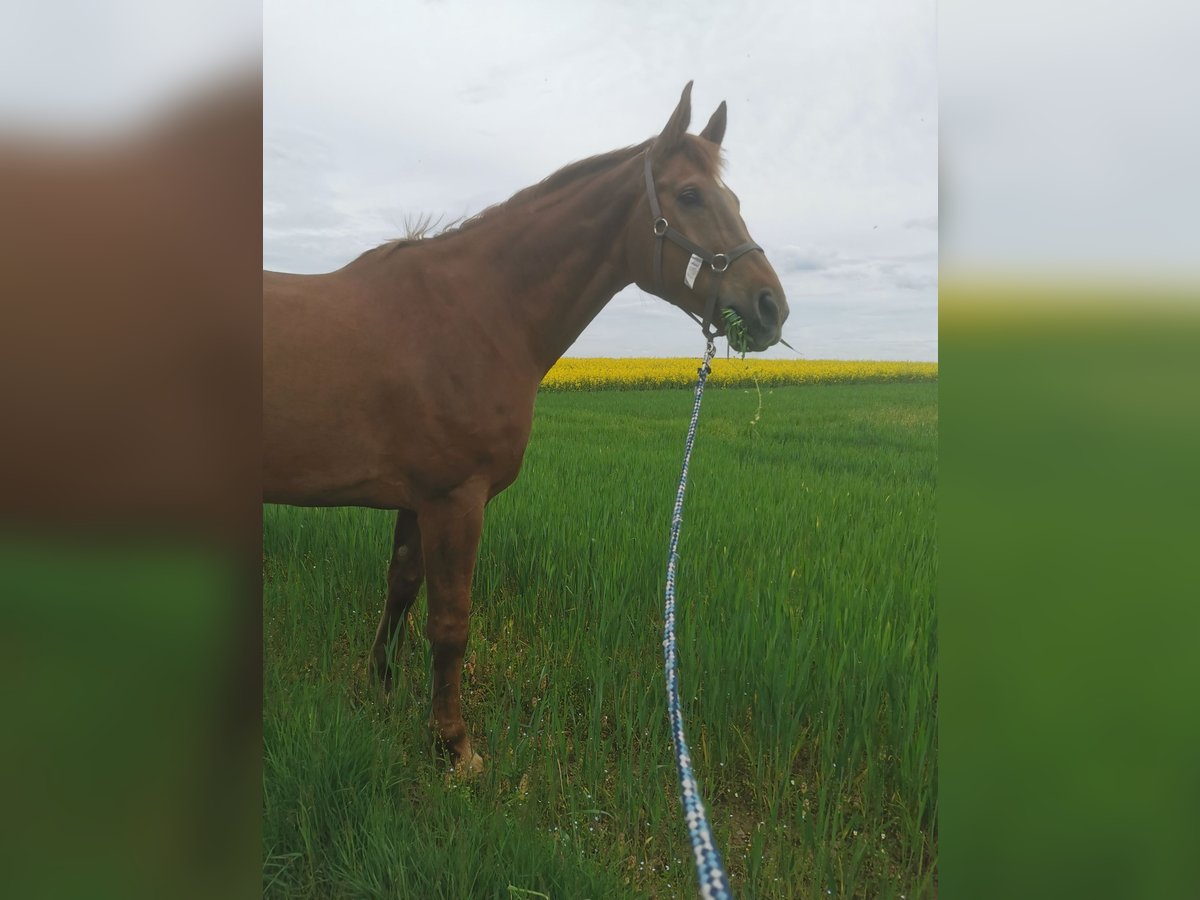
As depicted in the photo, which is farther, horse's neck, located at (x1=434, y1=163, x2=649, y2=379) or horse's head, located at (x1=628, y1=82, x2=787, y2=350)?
horse's neck, located at (x1=434, y1=163, x2=649, y2=379)

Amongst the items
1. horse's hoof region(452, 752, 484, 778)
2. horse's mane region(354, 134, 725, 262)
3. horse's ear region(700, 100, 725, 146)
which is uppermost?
horse's ear region(700, 100, 725, 146)

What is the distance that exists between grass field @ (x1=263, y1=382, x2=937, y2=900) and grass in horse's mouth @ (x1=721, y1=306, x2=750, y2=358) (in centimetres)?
27

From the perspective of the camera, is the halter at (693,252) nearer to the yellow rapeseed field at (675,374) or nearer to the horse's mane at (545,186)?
the horse's mane at (545,186)

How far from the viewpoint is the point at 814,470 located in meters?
4.01

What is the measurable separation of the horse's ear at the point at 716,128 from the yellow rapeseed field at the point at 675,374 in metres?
2.66

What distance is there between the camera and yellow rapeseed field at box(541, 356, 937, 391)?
5.68m

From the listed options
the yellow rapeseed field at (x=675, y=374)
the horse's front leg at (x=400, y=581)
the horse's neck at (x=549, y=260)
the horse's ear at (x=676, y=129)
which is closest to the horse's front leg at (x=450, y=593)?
the horse's front leg at (x=400, y=581)

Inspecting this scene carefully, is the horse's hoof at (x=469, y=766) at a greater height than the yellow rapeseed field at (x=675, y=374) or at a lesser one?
lesser

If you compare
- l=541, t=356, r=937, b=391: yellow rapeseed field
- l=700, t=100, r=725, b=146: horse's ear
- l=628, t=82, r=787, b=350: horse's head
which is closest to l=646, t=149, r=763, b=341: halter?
l=628, t=82, r=787, b=350: horse's head

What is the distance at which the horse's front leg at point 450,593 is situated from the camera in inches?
78.5

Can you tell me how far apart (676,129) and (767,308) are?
678 mm

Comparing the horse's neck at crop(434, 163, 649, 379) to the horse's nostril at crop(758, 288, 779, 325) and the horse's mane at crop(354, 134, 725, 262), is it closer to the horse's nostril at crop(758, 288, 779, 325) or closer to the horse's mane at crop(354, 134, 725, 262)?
the horse's mane at crop(354, 134, 725, 262)
